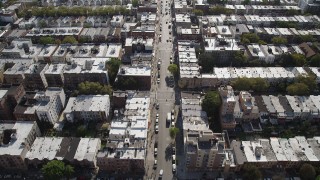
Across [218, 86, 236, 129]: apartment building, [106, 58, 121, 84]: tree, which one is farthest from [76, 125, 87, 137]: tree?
[218, 86, 236, 129]: apartment building

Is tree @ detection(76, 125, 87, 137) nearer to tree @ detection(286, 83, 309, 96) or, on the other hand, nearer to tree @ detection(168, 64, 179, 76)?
tree @ detection(168, 64, 179, 76)

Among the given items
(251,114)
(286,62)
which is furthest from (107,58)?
(286,62)

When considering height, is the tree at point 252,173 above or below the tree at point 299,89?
below

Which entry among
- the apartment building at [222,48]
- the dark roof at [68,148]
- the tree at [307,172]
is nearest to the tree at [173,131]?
the dark roof at [68,148]

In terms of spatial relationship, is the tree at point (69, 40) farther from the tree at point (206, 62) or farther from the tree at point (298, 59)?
the tree at point (298, 59)

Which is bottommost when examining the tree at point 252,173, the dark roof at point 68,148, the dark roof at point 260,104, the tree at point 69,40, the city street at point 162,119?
the city street at point 162,119

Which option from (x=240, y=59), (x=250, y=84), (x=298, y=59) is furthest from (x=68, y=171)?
(x=298, y=59)

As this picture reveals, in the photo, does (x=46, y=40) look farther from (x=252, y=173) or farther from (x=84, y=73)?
(x=252, y=173)
